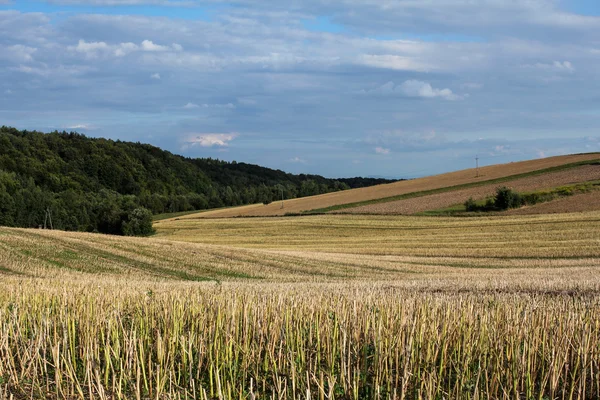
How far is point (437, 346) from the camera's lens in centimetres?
757

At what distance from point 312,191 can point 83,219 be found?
66.1m

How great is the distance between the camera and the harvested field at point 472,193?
239 ft

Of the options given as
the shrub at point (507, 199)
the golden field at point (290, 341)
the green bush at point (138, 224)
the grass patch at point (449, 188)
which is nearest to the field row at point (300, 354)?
the golden field at point (290, 341)

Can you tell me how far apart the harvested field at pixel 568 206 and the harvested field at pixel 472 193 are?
6.51 m

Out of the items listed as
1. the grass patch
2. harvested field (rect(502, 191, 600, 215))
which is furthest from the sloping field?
harvested field (rect(502, 191, 600, 215))

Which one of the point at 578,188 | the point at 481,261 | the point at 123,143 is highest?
the point at 123,143

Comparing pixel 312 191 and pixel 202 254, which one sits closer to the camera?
pixel 202 254

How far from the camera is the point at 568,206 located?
204 ft

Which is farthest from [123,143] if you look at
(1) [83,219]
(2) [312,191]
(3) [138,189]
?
(1) [83,219]

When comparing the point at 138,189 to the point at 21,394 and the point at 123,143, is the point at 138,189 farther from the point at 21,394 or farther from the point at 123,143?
the point at 21,394

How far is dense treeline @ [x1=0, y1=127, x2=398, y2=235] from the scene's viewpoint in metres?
95.8

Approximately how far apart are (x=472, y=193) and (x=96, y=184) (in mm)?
96959

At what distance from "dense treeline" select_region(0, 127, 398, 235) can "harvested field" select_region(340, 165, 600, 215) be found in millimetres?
28541

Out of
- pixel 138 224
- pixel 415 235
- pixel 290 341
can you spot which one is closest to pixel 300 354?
pixel 290 341
